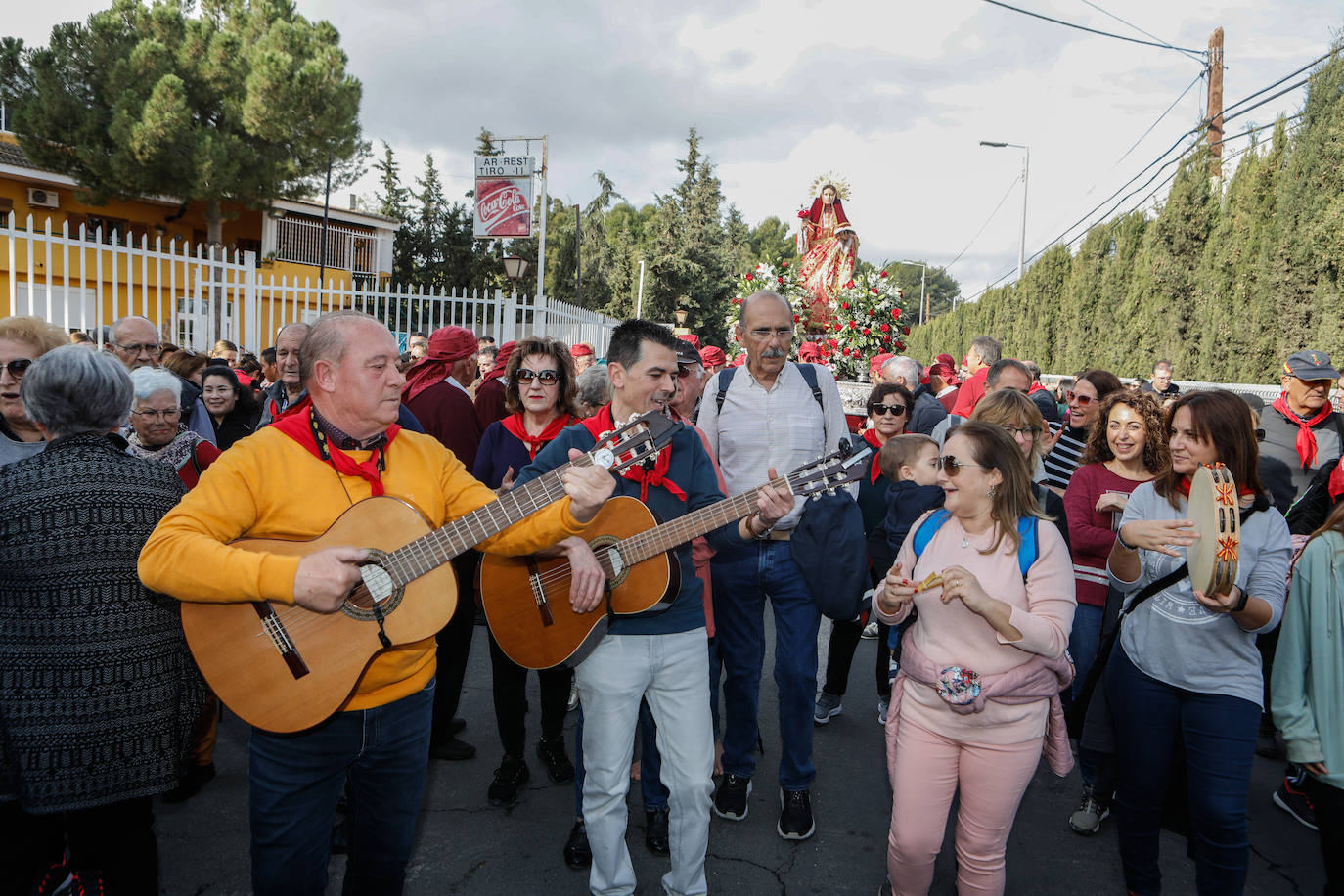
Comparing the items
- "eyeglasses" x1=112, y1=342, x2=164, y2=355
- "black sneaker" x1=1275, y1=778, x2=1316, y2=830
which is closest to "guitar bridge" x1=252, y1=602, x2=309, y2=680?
"eyeglasses" x1=112, y1=342, x2=164, y2=355

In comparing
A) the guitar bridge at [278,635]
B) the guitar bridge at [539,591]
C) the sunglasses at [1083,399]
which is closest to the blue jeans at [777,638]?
the guitar bridge at [539,591]

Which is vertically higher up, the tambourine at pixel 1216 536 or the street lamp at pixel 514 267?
the street lamp at pixel 514 267

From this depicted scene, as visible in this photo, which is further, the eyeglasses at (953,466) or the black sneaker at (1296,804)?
the black sneaker at (1296,804)

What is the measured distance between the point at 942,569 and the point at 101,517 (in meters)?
2.63

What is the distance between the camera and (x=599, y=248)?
56.0 meters

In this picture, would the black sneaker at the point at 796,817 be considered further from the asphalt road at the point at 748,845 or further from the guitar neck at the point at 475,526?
the guitar neck at the point at 475,526

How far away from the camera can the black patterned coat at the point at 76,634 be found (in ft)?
7.67

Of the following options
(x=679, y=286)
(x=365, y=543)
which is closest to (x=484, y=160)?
(x=365, y=543)

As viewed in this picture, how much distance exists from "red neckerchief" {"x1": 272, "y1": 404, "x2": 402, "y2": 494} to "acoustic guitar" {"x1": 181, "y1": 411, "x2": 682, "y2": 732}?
116mm

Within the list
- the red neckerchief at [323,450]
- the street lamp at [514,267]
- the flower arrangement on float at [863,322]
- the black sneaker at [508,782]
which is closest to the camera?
the red neckerchief at [323,450]

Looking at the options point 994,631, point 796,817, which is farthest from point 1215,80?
point 796,817

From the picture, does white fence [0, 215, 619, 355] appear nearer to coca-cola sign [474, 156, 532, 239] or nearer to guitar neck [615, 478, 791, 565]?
coca-cola sign [474, 156, 532, 239]

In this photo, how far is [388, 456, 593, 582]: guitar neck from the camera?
7.65 feet

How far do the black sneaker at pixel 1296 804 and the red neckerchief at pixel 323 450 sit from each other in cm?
465
